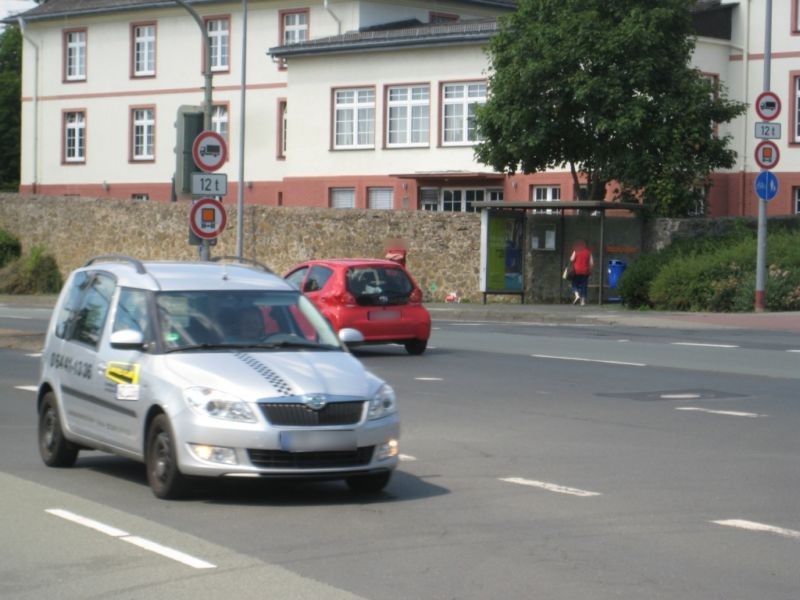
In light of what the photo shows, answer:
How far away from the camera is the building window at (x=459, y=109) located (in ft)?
160

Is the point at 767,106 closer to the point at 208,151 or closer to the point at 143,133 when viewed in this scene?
the point at 208,151

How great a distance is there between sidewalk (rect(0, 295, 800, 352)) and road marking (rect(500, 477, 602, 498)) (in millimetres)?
14102

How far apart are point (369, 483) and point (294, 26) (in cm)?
4725

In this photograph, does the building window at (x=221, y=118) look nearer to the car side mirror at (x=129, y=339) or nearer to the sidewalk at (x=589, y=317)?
the sidewalk at (x=589, y=317)

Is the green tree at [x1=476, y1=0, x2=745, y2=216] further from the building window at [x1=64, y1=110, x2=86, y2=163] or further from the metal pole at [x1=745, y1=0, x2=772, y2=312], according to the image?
the building window at [x1=64, y1=110, x2=86, y2=163]

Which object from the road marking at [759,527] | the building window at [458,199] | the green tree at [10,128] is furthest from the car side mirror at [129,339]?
the green tree at [10,128]

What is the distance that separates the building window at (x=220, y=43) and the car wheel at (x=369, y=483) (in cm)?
4796

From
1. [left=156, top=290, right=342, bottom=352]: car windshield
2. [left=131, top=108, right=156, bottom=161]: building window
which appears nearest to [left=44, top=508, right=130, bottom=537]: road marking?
[left=156, top=290, right=342, bottom=352]: car windshield

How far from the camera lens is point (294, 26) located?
2196 inches

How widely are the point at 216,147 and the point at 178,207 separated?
92.3 ft

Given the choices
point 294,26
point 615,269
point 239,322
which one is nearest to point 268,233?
point 615,269

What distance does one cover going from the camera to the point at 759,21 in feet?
158

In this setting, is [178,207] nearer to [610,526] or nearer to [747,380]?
[747,380]

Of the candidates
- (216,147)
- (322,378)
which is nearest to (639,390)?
(216,147)
